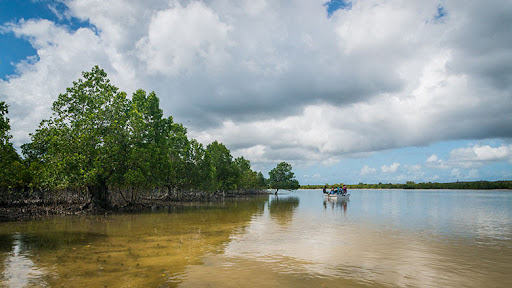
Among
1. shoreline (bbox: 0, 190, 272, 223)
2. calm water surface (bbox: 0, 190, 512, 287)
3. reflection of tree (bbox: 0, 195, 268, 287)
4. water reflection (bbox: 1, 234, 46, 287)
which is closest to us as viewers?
water reflection (bbox: 1, 234, 46, 287)

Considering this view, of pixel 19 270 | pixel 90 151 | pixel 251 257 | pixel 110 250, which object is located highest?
pixel 90 151

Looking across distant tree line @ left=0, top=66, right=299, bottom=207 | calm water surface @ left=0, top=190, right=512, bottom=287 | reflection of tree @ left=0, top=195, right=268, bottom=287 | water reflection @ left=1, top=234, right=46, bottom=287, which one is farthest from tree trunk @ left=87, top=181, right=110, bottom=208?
water reflection @ left=1, top=234, right=46, bottom=287

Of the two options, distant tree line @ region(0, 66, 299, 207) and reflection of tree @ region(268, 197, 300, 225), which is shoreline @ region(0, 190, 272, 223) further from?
reflection of tree @ region(268, 197, 300, 225)

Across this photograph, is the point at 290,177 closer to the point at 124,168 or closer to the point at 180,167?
the point at 180,167

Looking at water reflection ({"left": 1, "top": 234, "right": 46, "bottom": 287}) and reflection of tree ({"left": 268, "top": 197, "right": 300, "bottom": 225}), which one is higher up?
water reflection ({"left": 1, "top": 234, "right": 46, "bottom": 287})

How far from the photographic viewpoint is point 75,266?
11.6 metres

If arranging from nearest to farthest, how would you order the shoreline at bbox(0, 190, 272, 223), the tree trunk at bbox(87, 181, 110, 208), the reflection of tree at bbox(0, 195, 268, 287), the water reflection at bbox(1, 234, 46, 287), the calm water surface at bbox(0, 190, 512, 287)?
1. the water reflection at bbox(1, 234, 46, 287)
2. the calm water surface at bbox(0, 190, 512, 287)
3. the reflection of tree at bbox(0, 195, 268, 287)
4. the shoreline at bbox(0, 190, 272, 223)
5. the tree trunk at bbox(87, 181, 110, 208)

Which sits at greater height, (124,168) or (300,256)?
(124,168)

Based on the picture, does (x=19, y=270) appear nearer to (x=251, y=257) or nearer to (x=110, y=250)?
(x=110, y=250)

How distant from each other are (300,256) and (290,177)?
124167 millimetres

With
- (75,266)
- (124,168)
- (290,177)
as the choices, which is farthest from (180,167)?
(290,177)

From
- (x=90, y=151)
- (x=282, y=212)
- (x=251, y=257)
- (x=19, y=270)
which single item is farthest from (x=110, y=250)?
(x=282, y=212)

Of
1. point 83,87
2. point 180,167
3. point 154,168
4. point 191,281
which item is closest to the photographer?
point 191,281

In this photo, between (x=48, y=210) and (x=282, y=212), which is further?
(x=282, y=212)
